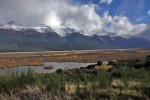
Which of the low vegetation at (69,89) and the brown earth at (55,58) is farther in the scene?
the brown earth at (55,58)

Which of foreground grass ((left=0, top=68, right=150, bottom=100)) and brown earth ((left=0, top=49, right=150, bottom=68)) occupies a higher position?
foreground grass ((left=0, top=68, right=150, bottom=100))

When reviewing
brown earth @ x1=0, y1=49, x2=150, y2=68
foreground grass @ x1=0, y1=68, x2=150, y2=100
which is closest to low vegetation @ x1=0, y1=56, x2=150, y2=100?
foreground grass @ x1=0, y1=68, x2=150, y2=100

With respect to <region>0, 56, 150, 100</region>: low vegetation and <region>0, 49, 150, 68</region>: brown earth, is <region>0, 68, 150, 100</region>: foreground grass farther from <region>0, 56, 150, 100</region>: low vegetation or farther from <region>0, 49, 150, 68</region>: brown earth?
<region>0, 49, 150, 68</region>: brown earth

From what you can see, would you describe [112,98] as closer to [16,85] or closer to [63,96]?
[63,96]

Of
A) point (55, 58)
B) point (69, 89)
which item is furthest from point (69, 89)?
point (55, 58)

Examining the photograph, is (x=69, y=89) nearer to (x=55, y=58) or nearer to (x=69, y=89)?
(x=69, y=89)

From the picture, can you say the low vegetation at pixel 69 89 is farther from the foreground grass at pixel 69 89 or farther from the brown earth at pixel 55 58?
the brown earth at pixel 55 58

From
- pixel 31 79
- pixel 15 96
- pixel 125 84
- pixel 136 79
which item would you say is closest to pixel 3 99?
pixel 15 96

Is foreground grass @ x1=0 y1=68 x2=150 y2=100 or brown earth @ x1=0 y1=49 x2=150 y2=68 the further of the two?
brown earth @ x1=0 y1=49 x2=150 y2=68

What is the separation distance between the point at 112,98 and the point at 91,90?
3.28 ft

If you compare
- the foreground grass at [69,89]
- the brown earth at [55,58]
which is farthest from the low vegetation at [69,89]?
the brown earth at [55,58]

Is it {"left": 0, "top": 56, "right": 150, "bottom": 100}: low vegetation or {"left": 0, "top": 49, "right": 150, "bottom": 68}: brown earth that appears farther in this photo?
{"left": 0, "top": 49, "right": 150, "bottom": 68}: brown earth

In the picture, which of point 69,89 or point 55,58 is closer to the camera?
point 69,89

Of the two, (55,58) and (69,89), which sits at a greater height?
(69,89)
